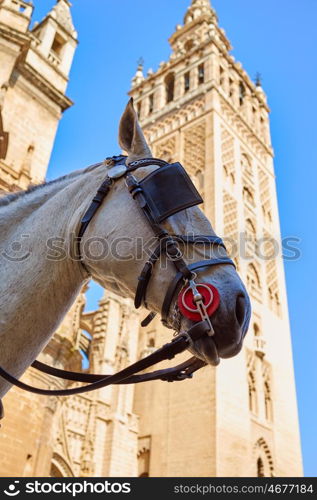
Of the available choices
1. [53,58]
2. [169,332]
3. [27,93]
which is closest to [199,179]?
[169,332]

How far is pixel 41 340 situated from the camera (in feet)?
5.72

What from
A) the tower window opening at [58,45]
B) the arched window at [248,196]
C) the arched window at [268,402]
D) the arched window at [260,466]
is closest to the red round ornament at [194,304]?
the tower window opening at [58,45]

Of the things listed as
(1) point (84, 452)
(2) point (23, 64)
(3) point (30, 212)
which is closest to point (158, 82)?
(2) point (23, 64)

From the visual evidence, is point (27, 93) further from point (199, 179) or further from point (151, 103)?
point (151, 103)

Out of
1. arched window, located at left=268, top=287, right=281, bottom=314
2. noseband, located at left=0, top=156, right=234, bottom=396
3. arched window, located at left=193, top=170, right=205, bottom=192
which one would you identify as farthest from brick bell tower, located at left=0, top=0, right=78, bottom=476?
arched window, located at left=268, top=287, right=281, bottom=314

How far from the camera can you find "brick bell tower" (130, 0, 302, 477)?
14.4 meters

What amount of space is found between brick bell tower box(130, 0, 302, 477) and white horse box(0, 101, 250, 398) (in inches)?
518

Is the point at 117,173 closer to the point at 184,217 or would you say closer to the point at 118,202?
the point at 118,202

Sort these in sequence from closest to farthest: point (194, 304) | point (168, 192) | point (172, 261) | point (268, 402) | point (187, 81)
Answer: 1. point (194, 304)
2. point (172, 261)
3. point (168, 192)
4. point (268, 402)
5. point (187, 81)

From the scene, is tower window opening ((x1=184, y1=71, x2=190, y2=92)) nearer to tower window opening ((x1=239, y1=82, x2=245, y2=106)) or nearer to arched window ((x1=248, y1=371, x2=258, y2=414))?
tower window opening ((x1=239, y1=82, x2=245, y2=106))

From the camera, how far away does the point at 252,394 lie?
16.5m

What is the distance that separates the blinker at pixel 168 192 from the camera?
1.68m

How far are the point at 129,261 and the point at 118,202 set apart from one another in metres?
0.29

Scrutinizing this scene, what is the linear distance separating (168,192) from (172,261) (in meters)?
0.33
